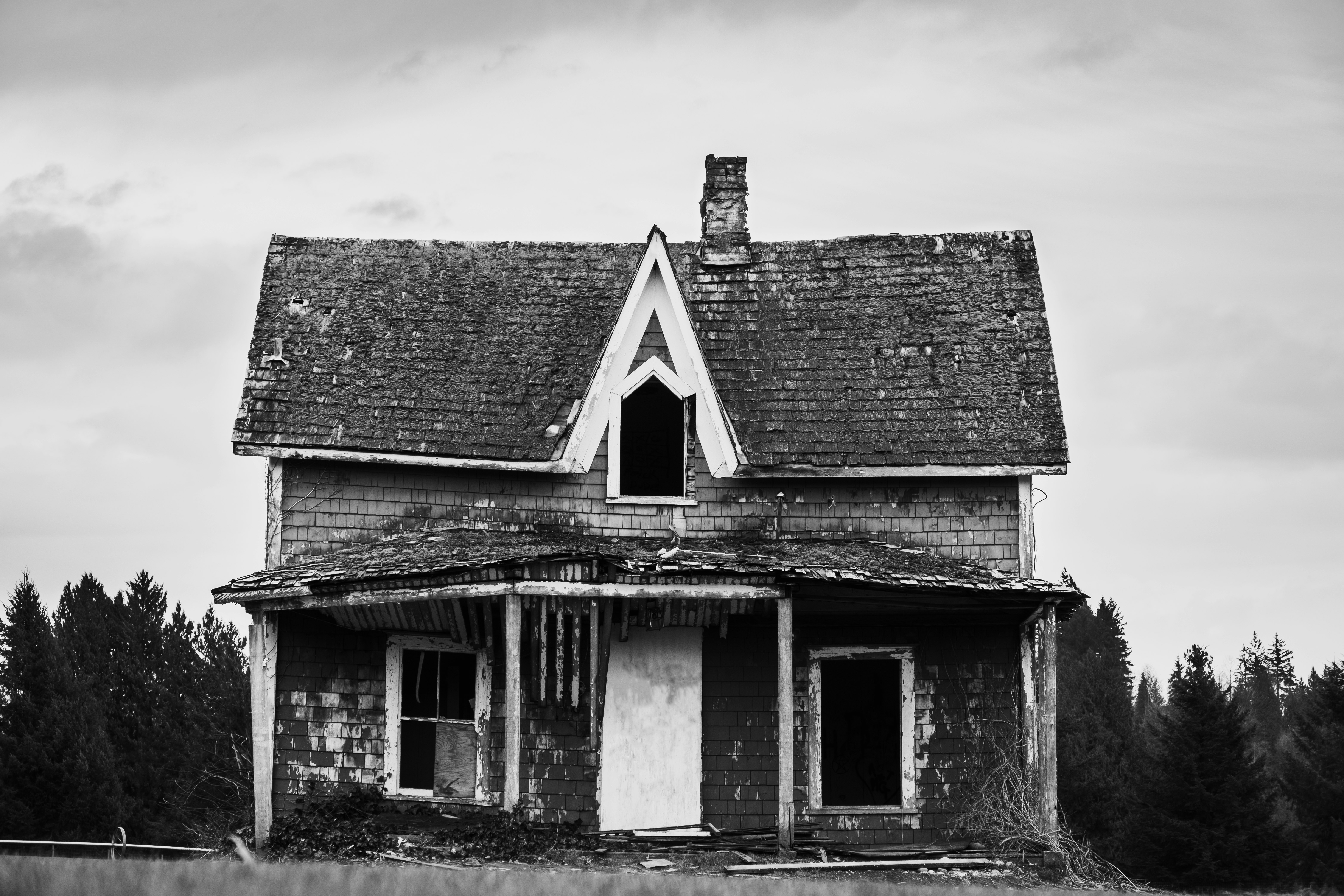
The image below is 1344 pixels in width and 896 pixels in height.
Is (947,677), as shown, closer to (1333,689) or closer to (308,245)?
(308,245)

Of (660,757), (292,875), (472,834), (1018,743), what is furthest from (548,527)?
(292,875)

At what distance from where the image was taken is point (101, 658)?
185 ft

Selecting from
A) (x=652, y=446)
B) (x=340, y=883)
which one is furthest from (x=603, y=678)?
(x=340, y=883)

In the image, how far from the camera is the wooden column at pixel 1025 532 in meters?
20.2

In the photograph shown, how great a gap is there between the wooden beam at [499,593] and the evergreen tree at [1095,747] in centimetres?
1961

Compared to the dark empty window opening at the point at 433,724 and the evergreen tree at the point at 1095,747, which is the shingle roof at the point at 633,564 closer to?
the dark empty window opening at the point at 433,724

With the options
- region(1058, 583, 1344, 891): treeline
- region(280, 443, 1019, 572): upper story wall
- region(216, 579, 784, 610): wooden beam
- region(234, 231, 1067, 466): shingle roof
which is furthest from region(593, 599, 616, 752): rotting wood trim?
region(1058, 583, 1344, 891): treeline

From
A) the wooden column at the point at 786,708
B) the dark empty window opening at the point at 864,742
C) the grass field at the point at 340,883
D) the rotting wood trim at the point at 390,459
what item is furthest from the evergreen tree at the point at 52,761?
the grass field at the point at 340,883

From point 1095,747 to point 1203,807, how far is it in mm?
7345

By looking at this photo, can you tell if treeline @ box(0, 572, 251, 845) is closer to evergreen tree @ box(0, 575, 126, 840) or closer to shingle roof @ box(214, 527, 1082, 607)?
evergreen tree @ box(0, 575, 126, 840)

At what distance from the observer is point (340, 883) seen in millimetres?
10383

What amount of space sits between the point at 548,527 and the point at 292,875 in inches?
386

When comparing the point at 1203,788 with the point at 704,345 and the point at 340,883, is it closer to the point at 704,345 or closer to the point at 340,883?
the point at 704,345

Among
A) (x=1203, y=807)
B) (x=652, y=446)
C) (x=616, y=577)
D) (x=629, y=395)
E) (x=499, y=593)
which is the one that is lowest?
(x=1203, y=807)
